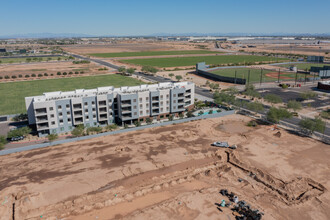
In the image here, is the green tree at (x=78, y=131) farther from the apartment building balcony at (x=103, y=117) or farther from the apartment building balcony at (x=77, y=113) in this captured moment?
the apartment building balcony at (x=103, y=117)

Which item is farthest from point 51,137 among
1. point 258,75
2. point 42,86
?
point 258,75

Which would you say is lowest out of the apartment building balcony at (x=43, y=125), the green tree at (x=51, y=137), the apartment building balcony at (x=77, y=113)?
the green tree at (x=51, y=137)

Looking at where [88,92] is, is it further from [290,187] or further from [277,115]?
[290,187]

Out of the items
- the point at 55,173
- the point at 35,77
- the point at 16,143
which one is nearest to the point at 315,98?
the point at 55,173

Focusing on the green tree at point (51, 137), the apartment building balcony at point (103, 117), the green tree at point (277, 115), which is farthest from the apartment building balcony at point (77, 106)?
the green tree at point (277, 115)

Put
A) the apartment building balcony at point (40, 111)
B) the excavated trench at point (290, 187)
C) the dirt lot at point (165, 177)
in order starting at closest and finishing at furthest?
1. the dirt lot at point (165, 177)
2. the excavated trench at point (290, 187)
3. the apartment building balcony at point (40, 111)
